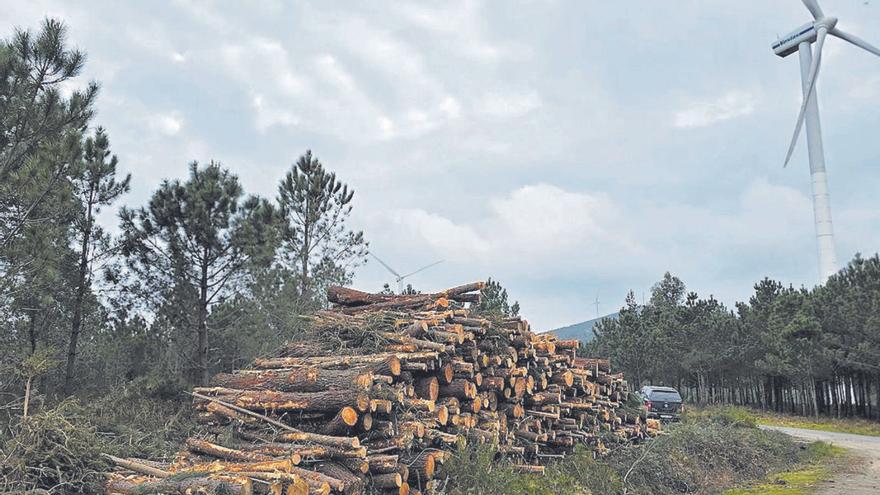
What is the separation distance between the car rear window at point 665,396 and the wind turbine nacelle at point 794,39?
28757 mm

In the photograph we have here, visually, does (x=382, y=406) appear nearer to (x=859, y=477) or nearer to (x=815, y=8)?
(x=859, y=477)

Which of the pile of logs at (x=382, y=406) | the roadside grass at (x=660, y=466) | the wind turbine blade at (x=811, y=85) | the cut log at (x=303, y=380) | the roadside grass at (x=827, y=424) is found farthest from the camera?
the wind turbine blade at (x=811, y=85)

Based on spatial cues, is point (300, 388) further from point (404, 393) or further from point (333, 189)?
point (333, 189)

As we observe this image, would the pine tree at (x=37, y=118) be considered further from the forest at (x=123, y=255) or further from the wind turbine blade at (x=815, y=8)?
the wind turbine blade at (x=815, y=8)

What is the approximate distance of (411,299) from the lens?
10.7 m

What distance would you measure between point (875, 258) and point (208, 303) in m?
28.4

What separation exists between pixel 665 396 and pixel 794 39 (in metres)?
34.3

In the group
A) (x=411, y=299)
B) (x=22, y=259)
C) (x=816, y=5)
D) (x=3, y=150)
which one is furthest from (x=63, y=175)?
(x=816, y=5)

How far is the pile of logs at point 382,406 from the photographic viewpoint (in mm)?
6371

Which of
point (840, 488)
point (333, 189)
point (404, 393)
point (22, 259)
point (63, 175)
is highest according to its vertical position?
point (333, 189)

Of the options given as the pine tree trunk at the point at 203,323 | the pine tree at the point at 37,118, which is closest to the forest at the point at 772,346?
the pine tree trunk at the point at 203,323

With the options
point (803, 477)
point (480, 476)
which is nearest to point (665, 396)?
point (803, 477)

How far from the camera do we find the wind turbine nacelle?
41.4 meters

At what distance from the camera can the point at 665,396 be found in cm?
2125
